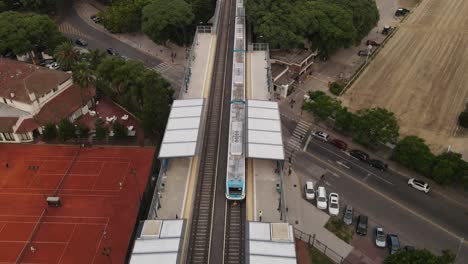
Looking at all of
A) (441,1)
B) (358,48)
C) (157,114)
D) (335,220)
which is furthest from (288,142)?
(441,1)

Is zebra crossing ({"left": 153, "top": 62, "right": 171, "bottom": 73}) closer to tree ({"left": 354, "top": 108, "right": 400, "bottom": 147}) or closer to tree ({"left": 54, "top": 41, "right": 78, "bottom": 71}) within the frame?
tree ({"left": 54, "top": 41, "right": 78, "bottom": 71})

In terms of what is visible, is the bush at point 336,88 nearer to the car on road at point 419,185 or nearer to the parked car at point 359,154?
the parked car at point 359,154

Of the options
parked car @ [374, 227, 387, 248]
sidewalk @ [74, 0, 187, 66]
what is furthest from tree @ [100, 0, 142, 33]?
parked car @ [374, 227, 387, 248]

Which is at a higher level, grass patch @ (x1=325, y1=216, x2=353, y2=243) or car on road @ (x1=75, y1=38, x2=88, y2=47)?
car on road @ (x1=75, y1=38, x2=88, y2=47)

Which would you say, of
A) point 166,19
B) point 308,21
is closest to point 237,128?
point 308,21

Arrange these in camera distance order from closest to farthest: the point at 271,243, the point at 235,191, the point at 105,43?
the point at 271,243 → the point at 235,191 → the point at 105,43

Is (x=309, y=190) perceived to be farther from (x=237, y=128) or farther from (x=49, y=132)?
(x=49, y=132)
